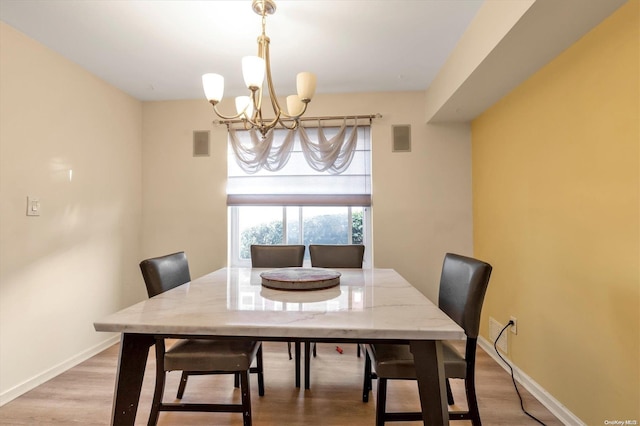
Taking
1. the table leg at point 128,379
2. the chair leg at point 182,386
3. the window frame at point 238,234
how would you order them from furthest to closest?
the window frame at point 238,234
the chair leg at point 182,386
the table leg at point 128,379

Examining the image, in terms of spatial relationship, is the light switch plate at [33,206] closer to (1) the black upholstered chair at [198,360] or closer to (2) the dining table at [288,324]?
(1) the black upholstered chair at [198,360]

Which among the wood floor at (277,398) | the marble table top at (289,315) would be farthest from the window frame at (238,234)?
the marble table top at (289,315)

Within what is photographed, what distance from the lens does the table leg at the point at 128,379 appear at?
116 centimetres

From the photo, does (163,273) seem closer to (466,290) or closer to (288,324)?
(288,324)

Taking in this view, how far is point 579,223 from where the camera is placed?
1677 millimetres

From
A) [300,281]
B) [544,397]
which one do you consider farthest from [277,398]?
[544,397]

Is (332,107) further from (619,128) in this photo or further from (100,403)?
(100,403)

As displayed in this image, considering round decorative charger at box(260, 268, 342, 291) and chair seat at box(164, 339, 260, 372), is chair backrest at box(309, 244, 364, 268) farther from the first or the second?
chair seat at box(164, 339, 260, 372)

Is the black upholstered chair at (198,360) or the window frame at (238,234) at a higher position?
the window frame at (238,234)

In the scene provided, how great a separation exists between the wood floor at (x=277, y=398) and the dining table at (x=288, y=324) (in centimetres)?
80

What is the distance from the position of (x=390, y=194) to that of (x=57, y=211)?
2.69 m

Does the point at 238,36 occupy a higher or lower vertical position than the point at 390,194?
higher

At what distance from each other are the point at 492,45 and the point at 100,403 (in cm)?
301

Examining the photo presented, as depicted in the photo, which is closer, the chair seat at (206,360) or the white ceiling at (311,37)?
the chair seat at (206,360)
